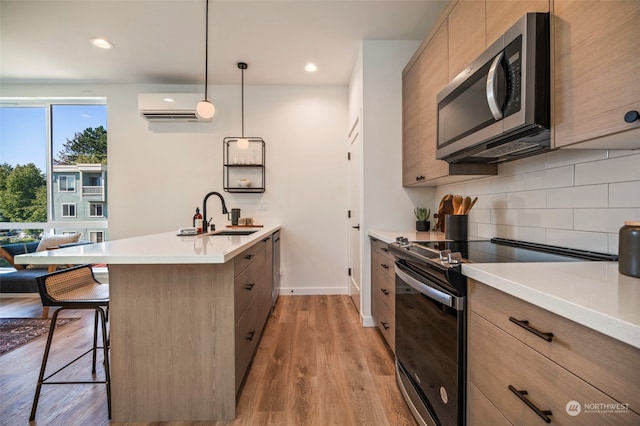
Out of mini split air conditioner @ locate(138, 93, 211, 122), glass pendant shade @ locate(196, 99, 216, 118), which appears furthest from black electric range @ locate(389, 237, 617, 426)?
mini split air conditioner @ locate(138, 93, 211, 122)

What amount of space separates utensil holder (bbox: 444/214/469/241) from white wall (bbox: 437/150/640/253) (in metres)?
0.29

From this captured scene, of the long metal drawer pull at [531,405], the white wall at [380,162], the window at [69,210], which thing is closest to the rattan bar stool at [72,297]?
the long metal drawer pull at [531,405]

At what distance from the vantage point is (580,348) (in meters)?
0.62

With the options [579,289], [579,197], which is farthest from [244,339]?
[579,197]

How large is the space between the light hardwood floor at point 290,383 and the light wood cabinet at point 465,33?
202cm

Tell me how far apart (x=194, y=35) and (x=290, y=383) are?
3.11 meters

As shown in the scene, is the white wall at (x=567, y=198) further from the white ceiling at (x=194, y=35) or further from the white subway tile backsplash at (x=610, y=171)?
the white ceiling at (x=194, y=35)

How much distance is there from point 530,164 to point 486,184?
429mm

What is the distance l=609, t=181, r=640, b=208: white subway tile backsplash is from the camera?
3.49ft

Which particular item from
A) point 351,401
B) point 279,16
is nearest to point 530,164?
point 351,401

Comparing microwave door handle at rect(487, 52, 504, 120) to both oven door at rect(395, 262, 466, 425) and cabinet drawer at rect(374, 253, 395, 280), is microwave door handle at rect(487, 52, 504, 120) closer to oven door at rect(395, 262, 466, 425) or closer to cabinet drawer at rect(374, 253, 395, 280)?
oven door at rect(395, 262, 466, 425)

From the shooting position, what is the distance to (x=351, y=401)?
5.38ft

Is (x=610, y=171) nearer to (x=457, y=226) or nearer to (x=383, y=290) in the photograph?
(x=457, y=226)

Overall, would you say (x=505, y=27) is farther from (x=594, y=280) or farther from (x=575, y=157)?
(x=594, y=280)
